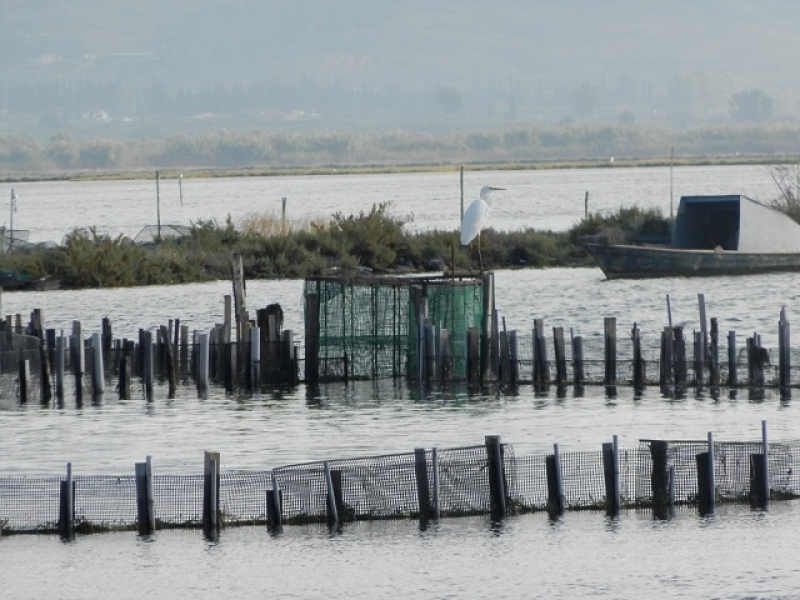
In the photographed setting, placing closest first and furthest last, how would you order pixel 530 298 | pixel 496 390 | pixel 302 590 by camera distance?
pixel 302 590, pixel 496 390, pixel 530 298

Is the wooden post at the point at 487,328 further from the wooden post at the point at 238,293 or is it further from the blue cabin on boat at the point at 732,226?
the blue cabin on boat at the point at 732,226

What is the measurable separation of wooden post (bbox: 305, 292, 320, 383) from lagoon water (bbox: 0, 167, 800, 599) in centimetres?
68

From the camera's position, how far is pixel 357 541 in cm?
2027

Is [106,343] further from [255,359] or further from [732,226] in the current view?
[732,226]

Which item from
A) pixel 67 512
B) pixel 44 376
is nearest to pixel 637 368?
pixel 44 376

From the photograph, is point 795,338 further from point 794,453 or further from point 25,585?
point 25,585

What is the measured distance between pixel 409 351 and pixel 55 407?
6500mm

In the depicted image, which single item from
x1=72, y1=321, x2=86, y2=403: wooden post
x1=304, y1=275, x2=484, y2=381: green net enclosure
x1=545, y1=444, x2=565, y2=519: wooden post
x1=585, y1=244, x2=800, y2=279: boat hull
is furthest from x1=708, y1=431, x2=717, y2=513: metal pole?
x1=585, y1=244, x2=800, y2=279: boat hull

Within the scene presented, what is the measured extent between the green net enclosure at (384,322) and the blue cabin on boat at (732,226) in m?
26.5

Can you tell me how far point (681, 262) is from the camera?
58.7 meters

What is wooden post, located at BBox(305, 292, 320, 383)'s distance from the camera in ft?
109

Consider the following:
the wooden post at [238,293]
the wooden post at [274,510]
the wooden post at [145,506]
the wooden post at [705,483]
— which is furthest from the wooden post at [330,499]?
the wooden post at [238,293]

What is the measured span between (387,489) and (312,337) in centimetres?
1258

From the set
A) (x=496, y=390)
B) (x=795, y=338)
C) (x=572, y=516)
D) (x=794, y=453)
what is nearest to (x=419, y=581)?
(x=572, y=516)
